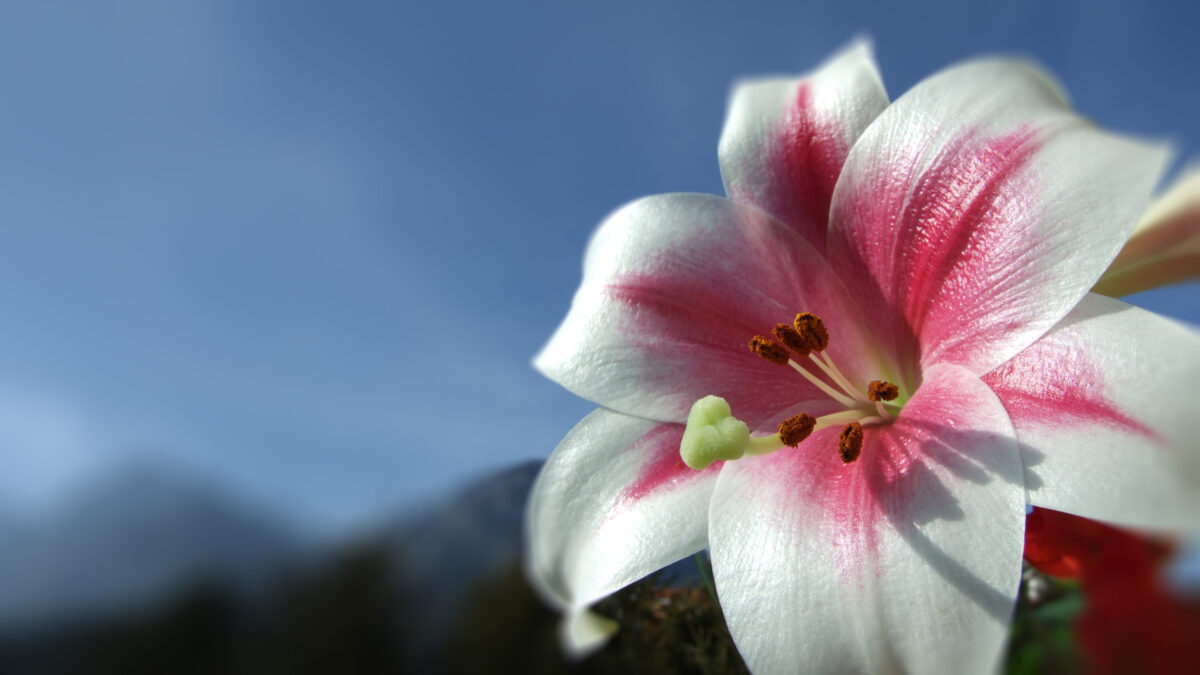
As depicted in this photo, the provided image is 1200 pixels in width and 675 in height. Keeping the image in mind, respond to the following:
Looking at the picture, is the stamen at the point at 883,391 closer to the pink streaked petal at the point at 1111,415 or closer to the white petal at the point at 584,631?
the pink streaked petal at the point at 1111,415

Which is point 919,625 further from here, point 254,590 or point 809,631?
point 254,590

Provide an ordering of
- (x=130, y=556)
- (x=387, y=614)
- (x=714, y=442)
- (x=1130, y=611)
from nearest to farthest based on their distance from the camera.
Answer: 1. (x=1130, y=611)
2. (x=714, y=442)
3. (x=387, y=614)
4. (x=130, y=556)

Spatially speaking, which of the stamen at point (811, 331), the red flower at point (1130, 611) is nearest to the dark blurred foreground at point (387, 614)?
the red flower at point (1130, 611)

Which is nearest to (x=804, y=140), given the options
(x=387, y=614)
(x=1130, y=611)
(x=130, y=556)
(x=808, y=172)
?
(x=808, y=172)

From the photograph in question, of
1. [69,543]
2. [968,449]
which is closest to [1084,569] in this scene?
[968,449]

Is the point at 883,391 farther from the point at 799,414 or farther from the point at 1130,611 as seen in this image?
the point at 1130,611
